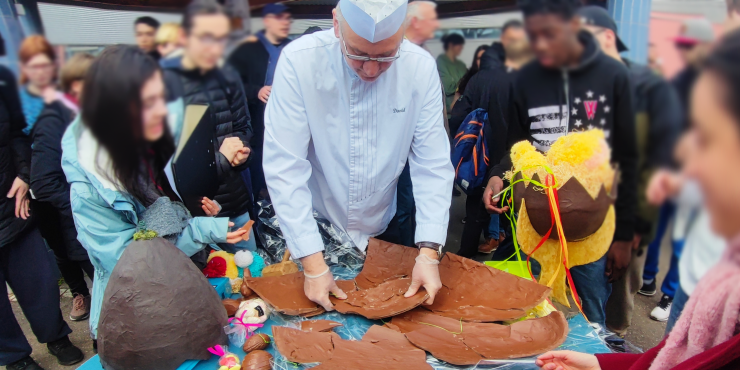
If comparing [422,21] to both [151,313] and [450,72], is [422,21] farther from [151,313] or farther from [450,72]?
[151,313]

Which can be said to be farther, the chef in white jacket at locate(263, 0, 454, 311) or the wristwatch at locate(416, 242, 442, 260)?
the wristwatch at locate(416, 242, 442, 260)

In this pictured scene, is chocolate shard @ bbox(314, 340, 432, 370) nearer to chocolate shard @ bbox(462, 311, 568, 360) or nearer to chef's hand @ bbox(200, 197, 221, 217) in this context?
chocolate shard @ bbox(462, 311, 568, 360)

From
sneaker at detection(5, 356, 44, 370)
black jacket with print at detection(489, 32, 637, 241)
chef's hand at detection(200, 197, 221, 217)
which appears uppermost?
black jacket with print at detection(489, 32, 637, 241)

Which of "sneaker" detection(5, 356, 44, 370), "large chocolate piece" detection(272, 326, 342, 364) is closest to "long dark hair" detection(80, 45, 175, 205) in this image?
"large chocolate piece" detection(272, 326, 342, 364)

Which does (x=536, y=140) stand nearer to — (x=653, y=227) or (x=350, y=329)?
(x=653, y=227)

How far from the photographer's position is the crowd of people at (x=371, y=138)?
516 mm

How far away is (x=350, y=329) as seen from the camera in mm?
1212

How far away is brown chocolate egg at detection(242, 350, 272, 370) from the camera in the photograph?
3.52 feet

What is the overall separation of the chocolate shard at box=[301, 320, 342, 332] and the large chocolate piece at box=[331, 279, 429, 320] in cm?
6

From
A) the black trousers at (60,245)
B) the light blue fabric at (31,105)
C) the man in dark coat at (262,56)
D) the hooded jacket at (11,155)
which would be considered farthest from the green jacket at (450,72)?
the black trousers at (60,245)

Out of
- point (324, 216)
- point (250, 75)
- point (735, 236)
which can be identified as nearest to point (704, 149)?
point (735, 236)

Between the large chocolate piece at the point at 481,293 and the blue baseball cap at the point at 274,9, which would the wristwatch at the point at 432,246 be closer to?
the large chocolate piece at the point at 481,293

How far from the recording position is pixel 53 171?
1729 millimetres

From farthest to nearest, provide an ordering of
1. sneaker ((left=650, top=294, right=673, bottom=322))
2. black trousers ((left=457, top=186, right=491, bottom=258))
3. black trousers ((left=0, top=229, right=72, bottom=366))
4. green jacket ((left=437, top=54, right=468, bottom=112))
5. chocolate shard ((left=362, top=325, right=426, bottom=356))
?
black trousers ((left=457, top=186, right=491, bottom=258)), sneaker ((left=650, top=294, right=673, bottom=322)), black trousers ((left=0, top=229, right=72, bottom=366)), green jacket ((left=437, top=54, right=468, bottom=112)), chocolate shard ((left=362, top=325, right=426, bottom=356))
